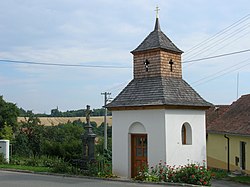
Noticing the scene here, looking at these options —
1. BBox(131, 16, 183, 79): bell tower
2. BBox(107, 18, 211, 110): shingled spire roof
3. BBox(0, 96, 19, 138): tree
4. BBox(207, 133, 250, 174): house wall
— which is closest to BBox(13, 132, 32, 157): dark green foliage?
BBox(0, 96, 19, 138): tree

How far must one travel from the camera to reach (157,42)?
18.2m

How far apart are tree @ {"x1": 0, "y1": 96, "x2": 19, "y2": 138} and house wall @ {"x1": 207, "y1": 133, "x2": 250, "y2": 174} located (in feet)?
76.9

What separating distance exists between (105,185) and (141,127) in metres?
3.43

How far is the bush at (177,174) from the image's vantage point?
50.8 ft

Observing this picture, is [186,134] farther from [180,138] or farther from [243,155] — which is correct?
[243,155]

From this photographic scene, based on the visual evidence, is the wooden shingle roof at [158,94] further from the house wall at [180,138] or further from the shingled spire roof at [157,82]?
the house wall at [180,138]

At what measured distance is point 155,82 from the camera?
17.7 meters

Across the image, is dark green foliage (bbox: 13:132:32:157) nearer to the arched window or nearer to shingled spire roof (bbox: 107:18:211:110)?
shingled spire roof (bbox: 107:18:211:110)

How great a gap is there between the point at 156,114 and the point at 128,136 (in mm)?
1793

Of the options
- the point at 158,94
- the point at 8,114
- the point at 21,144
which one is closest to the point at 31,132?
the point at 21,144

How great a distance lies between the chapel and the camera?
16.7m

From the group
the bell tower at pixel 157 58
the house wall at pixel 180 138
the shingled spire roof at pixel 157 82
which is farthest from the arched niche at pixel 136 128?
the bell tower at pixel 157 58

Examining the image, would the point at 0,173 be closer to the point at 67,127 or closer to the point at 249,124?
the point at 249,124

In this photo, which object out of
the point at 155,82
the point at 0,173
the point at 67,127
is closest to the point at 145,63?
the point at 155,82
